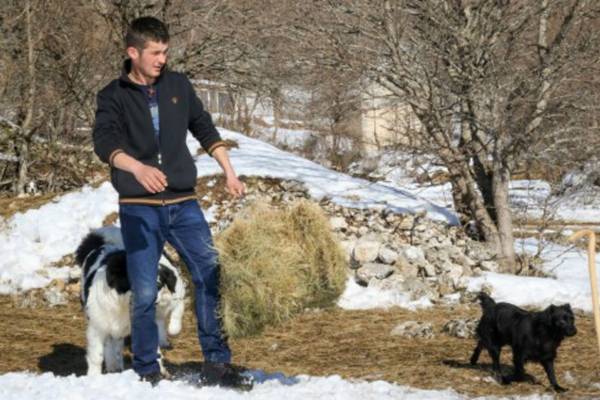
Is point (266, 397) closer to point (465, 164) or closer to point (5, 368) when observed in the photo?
point (5, 368)

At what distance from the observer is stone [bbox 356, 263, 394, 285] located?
9.96 meters

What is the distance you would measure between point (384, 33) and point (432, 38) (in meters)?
0.65

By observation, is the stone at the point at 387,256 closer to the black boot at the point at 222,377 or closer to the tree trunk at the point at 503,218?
the tree trunk at the point at 503,218

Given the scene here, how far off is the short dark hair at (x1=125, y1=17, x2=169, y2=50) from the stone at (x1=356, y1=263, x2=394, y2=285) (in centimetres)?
534

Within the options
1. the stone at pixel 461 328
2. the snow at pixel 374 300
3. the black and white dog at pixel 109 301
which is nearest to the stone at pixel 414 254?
the snow at pixel 374 300

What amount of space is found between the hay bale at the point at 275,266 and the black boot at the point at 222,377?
172 centimetres

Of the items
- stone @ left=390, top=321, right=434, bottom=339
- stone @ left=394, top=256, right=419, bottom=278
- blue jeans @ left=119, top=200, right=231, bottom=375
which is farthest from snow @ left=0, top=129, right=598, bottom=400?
stone @ left=390, top=321, right=434, bottom=339

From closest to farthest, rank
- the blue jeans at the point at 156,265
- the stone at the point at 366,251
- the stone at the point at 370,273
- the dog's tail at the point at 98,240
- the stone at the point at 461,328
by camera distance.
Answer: the blue jeans at the point at 156,265
the dog's tail at the point at 98,240
the stone at the point at 461,328
the stone at the point at 370,273
the stone at the point at 366,251

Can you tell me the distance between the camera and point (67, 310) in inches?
389

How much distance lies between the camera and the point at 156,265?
5.43 meters

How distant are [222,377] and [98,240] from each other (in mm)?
2207

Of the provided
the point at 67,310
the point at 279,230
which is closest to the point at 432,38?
the point at 279,230

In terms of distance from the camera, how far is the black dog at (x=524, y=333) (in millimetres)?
6035

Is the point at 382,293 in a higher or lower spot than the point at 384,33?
lower
